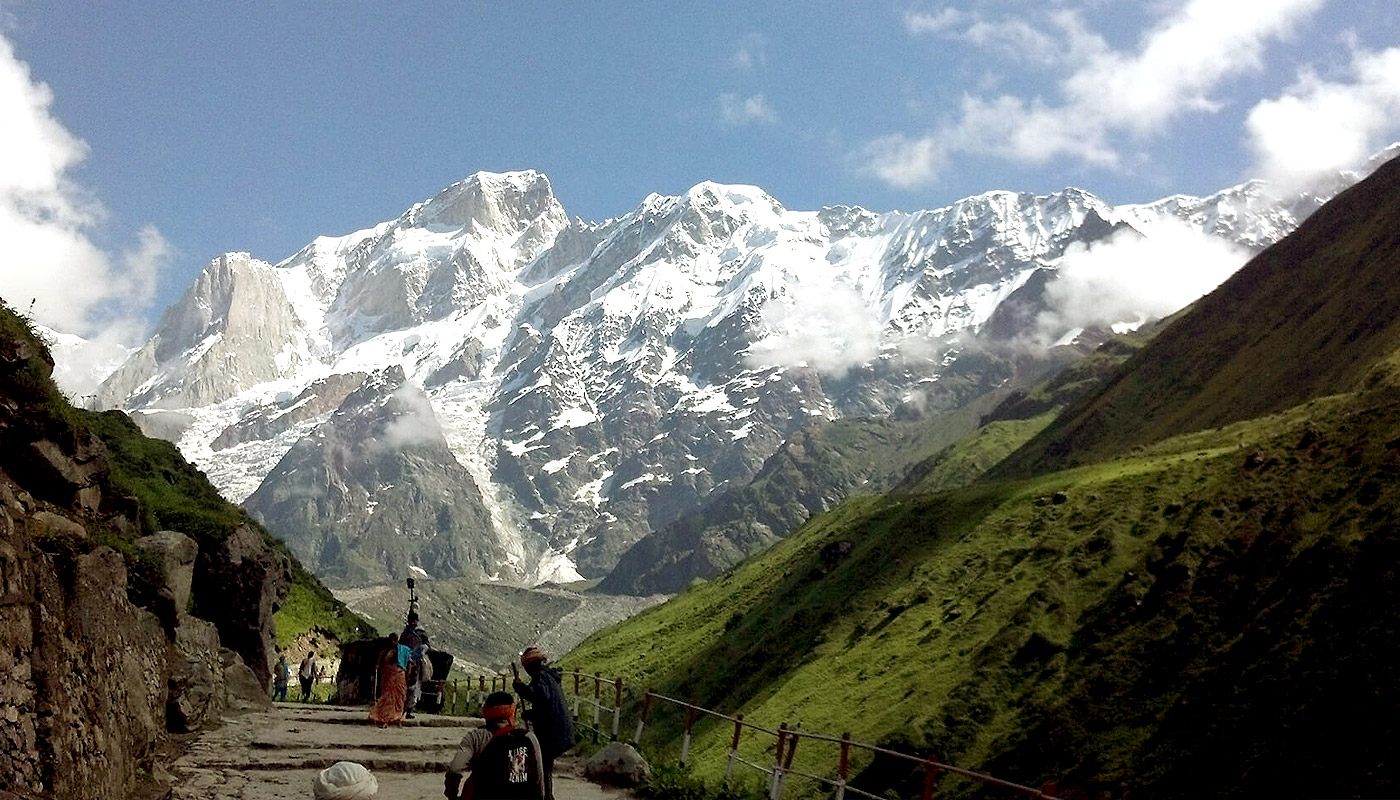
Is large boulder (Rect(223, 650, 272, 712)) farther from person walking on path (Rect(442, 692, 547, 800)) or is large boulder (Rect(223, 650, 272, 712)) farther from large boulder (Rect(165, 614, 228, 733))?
person walking on path (Rect(442, 692, 547, 800))

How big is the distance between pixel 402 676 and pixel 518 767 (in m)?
22.2

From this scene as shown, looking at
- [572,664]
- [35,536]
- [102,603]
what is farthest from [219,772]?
[572,664]

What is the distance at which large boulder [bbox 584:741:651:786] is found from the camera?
2414cm

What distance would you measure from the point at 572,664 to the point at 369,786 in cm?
10315

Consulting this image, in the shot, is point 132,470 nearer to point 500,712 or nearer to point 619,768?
point 619,768

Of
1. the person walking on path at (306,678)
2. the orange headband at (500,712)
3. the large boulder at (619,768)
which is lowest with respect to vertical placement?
the large boulder at (619,768)

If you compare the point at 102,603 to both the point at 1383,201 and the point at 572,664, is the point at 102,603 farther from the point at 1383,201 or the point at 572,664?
the point at 1383,201

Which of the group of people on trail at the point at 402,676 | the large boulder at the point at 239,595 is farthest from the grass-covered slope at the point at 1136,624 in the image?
the large boulder at the point at 239,595

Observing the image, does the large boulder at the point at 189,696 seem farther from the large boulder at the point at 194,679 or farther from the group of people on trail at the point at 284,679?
the group of people on trail at the point at 284,679

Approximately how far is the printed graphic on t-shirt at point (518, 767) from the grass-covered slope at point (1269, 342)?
59.2m

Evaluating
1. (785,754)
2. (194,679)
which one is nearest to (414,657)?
(194,679)

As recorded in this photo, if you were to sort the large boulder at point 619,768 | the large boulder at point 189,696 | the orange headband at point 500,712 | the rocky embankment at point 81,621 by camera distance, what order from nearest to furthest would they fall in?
1. the orange headband at point 500,712
2. the rocky embankment at point 81,621
3. the large boulder at point 619,768
4. the large boulder at point 189,696

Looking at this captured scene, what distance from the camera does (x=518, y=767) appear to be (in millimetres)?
11516

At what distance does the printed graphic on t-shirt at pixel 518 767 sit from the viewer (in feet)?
37.6
